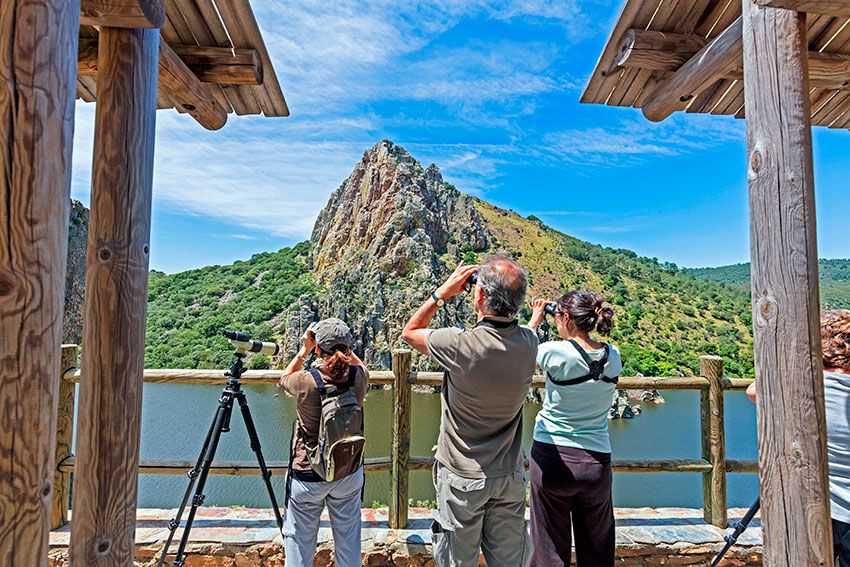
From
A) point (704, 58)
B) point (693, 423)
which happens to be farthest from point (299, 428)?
point (693, 423)

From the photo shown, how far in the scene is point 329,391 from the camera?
2045mm

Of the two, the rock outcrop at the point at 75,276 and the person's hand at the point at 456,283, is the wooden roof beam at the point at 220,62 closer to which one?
the person's hand at the point at 456,283

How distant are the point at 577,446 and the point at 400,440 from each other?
1.18 metres

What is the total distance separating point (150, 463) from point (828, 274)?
81019mm

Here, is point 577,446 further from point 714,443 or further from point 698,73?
point 698,73

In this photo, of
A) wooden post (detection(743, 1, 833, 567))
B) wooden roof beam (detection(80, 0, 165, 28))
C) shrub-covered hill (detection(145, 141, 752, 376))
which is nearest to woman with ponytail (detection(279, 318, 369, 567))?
wooden roof beam (detection(80, 0, 165, 28))

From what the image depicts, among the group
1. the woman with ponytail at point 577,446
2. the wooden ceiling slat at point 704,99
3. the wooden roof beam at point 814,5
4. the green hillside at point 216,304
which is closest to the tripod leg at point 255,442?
the woman with ponytail at point 577,446

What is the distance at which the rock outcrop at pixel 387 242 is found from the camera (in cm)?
4850

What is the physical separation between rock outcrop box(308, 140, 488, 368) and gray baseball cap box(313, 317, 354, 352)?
36.8 meters

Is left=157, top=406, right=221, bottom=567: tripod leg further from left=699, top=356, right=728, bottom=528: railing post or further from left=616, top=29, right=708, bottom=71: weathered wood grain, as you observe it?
left=699, top=356, right=728, bottom=528: railing post

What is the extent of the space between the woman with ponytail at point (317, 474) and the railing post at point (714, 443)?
223 centimetres

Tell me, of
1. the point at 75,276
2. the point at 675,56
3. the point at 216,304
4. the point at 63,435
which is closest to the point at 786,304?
the point at 675,56

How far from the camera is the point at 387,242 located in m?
55.5

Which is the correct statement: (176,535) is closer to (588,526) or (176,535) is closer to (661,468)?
(588,526)
